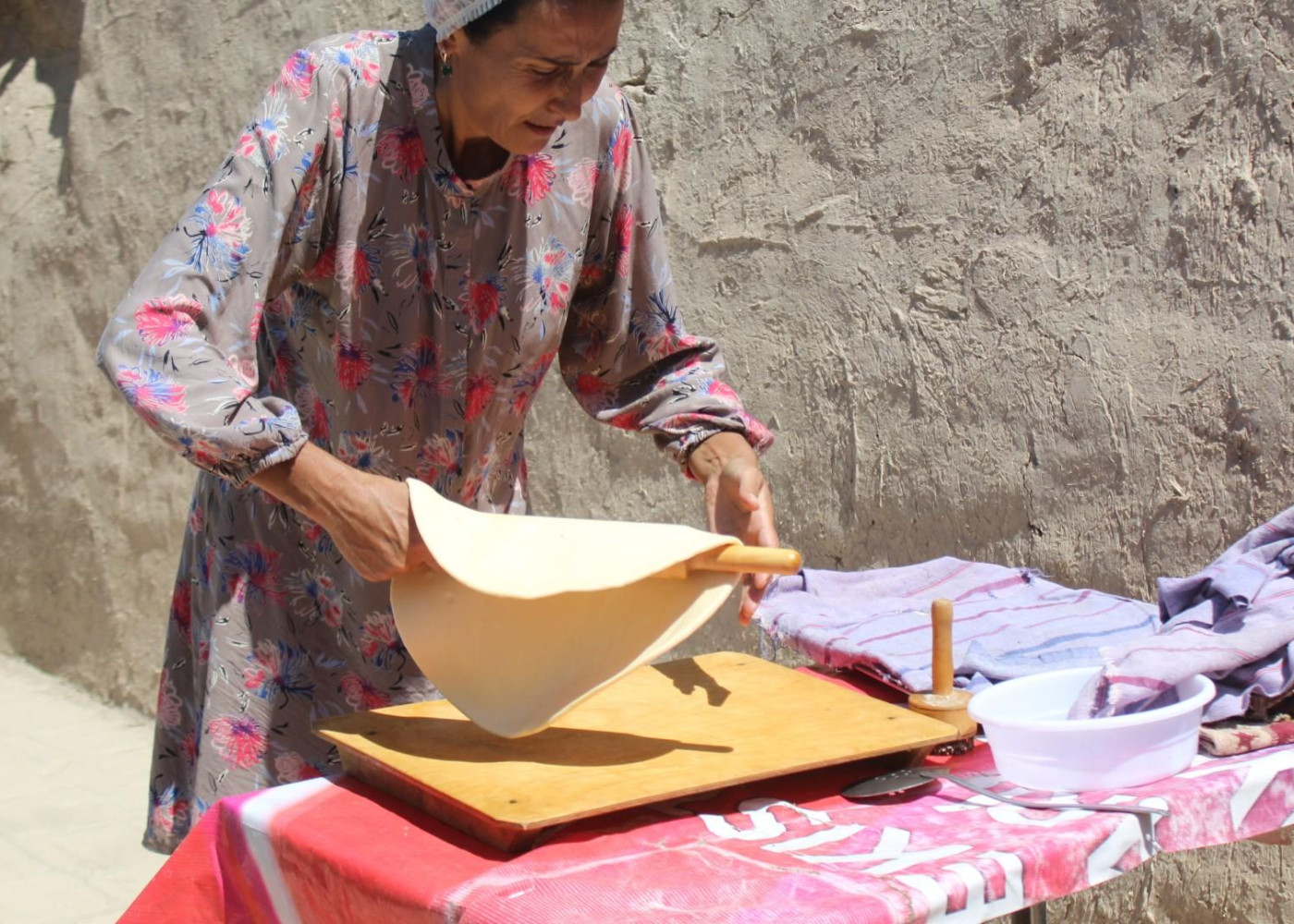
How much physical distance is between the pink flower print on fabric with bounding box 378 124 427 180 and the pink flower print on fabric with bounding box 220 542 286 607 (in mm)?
520

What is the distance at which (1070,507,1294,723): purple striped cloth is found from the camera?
1530mm

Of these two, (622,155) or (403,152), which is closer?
(403,152)

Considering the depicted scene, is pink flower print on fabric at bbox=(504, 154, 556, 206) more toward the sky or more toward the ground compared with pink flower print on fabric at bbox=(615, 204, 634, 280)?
more toward the sky

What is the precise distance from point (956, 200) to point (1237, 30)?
0.56 m

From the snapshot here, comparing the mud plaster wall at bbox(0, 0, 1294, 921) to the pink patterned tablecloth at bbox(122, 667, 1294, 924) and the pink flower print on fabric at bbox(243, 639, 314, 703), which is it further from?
the pink flower print on fabric at bbox(243, 639, 314, 703)

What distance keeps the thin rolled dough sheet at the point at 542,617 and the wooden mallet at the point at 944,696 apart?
28cm

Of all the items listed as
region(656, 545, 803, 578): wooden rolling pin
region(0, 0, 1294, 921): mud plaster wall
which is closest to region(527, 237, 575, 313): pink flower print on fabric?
region(656, 545, 803, 578): wooden rolling pin

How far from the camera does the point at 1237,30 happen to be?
2.21 meters

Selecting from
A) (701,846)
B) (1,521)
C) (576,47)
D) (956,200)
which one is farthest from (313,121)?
(1,521)

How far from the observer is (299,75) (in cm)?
171

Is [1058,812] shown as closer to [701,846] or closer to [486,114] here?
[701,846]

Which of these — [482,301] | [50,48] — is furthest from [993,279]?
[50,48]

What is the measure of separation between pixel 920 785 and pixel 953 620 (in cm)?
→ 50

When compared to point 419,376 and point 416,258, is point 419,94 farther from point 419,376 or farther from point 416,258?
point 419,376
